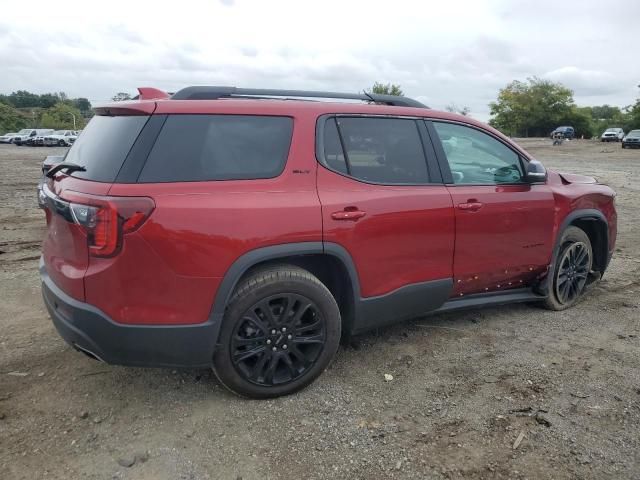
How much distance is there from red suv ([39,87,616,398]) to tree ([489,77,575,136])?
242 feet

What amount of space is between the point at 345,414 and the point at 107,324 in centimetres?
139

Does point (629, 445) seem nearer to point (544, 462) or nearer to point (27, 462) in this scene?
point (544, 462)

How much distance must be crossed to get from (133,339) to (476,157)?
281 centimetres

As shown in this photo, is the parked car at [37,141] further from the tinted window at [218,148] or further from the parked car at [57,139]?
the tinted window at [218,148]

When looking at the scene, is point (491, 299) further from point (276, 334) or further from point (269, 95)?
point (269, 95)

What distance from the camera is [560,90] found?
2891 inches

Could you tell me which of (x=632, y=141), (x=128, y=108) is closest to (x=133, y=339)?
(x=128, y=108)

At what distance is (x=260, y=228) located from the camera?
289 centimetres

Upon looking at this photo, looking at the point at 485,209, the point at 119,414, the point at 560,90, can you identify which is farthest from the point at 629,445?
the point at 560,90

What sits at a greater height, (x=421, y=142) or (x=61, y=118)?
(x=61, y=118)

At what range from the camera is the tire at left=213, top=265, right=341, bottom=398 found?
296 centimetres

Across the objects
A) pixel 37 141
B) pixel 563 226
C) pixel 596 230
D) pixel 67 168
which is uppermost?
pixel 67 168

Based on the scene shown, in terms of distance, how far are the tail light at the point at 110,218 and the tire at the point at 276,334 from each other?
0.67m

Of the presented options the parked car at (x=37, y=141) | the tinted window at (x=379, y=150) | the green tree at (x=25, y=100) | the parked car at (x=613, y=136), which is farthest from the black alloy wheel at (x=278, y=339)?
the green tree at (x=25, y=100)
